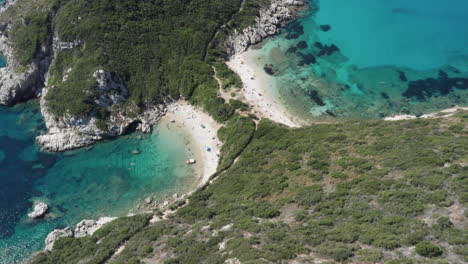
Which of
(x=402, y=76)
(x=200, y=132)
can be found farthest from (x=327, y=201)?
(x=402, y=76)

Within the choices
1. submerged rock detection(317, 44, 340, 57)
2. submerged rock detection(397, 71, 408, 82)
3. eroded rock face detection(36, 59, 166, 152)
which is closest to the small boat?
eroded rock face detection(36, 59, 166, 152)

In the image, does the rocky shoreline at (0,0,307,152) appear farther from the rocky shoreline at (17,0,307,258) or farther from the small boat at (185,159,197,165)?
the small boat at (185,159,197,165)

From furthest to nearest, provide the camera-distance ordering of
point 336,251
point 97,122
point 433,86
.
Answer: point 433,86 → point 97,122 → point 336,251

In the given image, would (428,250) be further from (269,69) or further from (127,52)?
(127,52)

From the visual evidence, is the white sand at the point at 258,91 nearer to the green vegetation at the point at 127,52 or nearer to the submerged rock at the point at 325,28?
the green vegetation at the point at 127,52

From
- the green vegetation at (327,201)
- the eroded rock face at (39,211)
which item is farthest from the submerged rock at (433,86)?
the eroded rock face at (39,211)
